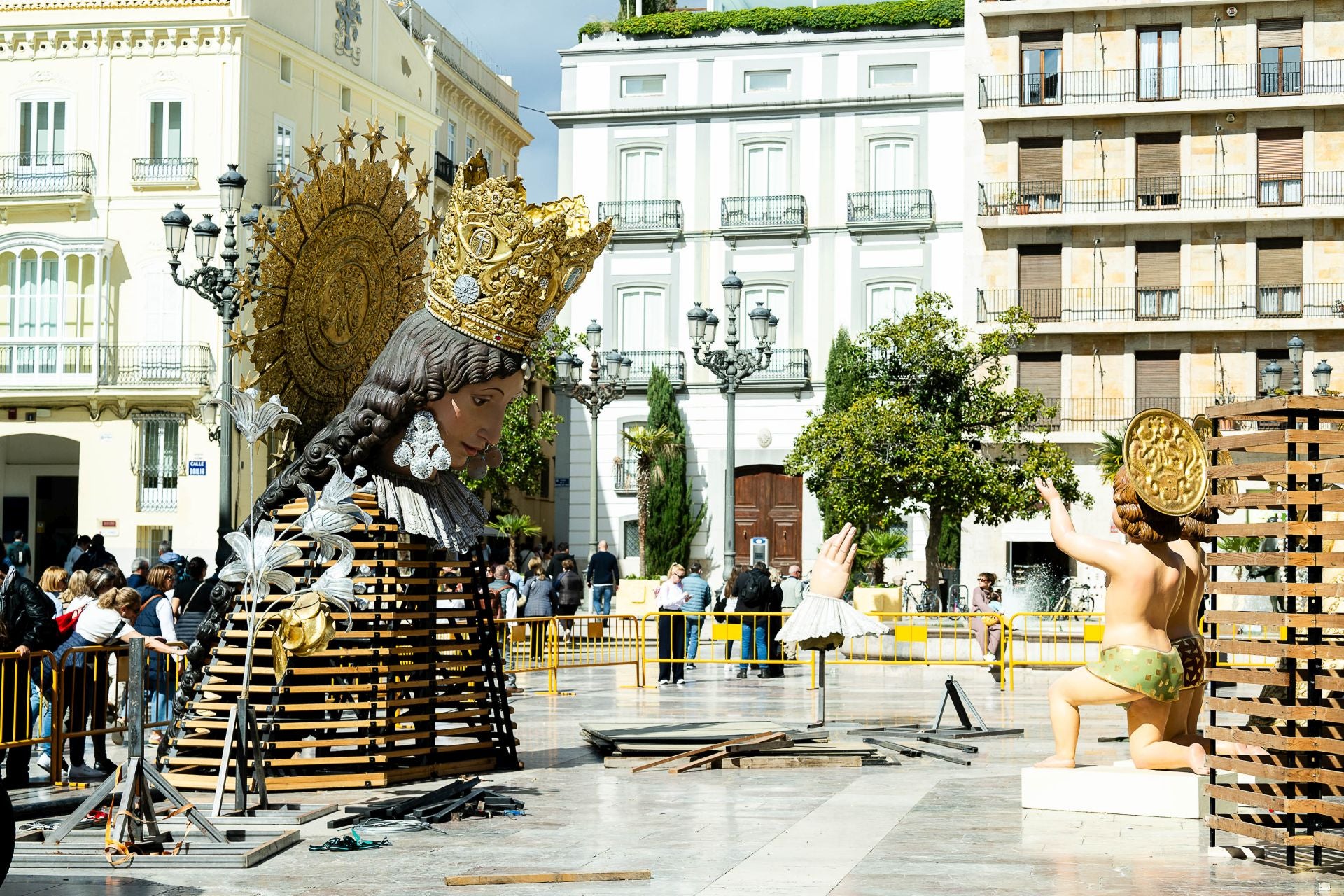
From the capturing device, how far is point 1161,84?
134 ft

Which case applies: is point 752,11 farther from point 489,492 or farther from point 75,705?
point 75,705

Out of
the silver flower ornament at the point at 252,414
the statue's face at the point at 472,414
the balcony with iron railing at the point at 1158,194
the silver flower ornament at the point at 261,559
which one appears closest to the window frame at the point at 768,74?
the balcony with iron railing at the point at 1158,194

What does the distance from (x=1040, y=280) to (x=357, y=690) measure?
32143mm

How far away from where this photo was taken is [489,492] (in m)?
47.1

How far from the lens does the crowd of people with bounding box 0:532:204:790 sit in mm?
12352

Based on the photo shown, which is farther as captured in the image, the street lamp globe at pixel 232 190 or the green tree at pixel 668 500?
the green tree at pixel 668 500

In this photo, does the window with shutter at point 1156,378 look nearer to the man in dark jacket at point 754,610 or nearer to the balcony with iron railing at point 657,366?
the balcony with iron railing at point 657,366

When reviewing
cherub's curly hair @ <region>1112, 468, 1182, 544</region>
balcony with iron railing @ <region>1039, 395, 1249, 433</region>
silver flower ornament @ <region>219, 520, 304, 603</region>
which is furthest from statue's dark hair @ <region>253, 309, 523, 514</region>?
balcony with iron railing @ <region>1039, 395, 1249, 433</region>

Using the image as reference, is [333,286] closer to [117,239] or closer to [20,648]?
[20,648]

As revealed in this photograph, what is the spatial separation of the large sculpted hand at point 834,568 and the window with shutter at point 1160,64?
2929 centimetres

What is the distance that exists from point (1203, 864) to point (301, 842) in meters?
5.10

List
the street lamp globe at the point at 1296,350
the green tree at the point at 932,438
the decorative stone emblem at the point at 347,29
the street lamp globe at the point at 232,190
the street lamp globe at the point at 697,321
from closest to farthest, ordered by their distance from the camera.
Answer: the street lamp globe at the point at 232,190 → the street lamp globe at the point at 697,321 → the street lamp globe at the point at 1296,350 → the green tree at the point at 932,438 → the decorative stone emblem at the point at 347,29

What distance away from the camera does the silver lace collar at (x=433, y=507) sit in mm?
11969

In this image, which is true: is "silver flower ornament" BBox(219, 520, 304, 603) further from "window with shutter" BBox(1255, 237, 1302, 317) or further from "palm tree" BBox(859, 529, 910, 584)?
"window with shutter" BBox(1255, 237, 1302, 317)
